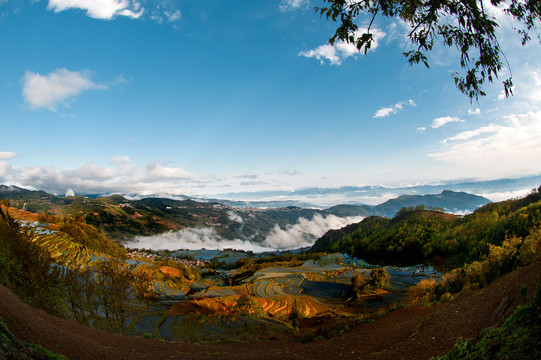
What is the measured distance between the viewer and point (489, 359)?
5129 mm

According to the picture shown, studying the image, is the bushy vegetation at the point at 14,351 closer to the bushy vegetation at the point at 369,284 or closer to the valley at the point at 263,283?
the valley at the point at 263,283

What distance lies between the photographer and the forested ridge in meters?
67.9

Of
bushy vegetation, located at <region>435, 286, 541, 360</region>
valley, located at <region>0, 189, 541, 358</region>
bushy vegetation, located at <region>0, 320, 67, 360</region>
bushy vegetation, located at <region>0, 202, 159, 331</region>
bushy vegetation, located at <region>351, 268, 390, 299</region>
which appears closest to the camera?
bushy vegetation, located at <region>435, 286, 541, 360</region>

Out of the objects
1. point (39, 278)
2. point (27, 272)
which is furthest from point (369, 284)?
point (27, 272)

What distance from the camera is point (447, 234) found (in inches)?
3479

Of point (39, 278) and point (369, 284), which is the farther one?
point (369, 284)

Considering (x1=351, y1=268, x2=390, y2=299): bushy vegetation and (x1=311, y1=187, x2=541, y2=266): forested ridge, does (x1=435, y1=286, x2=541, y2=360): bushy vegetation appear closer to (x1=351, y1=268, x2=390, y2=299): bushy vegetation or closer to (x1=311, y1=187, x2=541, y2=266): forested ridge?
(x1=351, y1=268, x2=390, y2=299): bushy vegetation

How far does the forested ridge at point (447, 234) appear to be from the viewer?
67938 millimetres

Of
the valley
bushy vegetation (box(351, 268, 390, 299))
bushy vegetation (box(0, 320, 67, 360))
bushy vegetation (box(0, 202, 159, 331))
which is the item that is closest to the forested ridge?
the valley

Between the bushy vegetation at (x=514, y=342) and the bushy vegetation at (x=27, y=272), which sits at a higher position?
the bushy vegetation at (x=514, y=342)

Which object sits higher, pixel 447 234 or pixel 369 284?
pixel 447 234

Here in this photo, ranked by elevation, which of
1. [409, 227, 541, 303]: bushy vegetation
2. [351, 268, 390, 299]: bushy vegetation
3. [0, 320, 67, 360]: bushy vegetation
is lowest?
[351, 268, 390, 299]: bushy vegetation

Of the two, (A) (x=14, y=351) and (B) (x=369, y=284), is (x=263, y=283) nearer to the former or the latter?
(B) (x=369, y=284)

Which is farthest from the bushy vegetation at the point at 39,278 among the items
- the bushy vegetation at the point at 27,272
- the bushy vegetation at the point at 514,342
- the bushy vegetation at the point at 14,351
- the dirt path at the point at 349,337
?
the bushy vegetation at the point at 514,342
